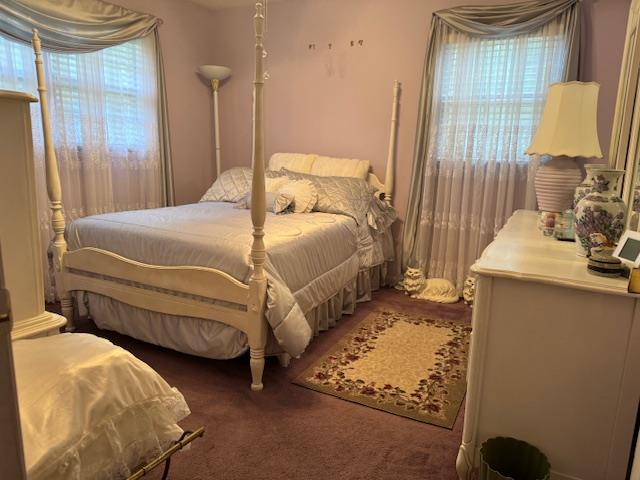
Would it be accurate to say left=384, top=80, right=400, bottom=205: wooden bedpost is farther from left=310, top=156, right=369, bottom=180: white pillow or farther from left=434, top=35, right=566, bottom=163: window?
left=434, top=35, right=566, bottom=163: window

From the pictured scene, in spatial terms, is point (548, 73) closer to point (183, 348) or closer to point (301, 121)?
point (301, 121)

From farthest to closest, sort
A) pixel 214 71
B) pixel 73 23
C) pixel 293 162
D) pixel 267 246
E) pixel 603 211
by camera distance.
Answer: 1. pixel 214 71
2. pixel 293 162
3. pixel 73 23
4. pixel 267 246
5. pixel 603 211

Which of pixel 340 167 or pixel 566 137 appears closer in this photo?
pixel 566 137

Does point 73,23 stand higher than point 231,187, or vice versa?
→ point 73,23

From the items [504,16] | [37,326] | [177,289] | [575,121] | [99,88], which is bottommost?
[177,289]

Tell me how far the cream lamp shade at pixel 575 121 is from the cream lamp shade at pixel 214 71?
10.3 feet

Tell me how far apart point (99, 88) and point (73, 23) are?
0.47 m

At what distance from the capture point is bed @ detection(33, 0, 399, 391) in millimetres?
2213

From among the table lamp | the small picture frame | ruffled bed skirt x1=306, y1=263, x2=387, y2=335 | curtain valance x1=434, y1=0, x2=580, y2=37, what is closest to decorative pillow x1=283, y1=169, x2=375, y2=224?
ruffled bed skirt x1=306, y1=263, x2=387, y2=335

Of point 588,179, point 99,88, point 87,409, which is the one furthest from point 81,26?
point 588,179

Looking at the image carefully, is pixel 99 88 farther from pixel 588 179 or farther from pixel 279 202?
pixel 588 179

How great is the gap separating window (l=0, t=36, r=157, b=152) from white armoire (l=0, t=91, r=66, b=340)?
2.31 metres

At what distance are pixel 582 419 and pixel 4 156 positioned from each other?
1815 mm

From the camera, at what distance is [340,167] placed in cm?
396
